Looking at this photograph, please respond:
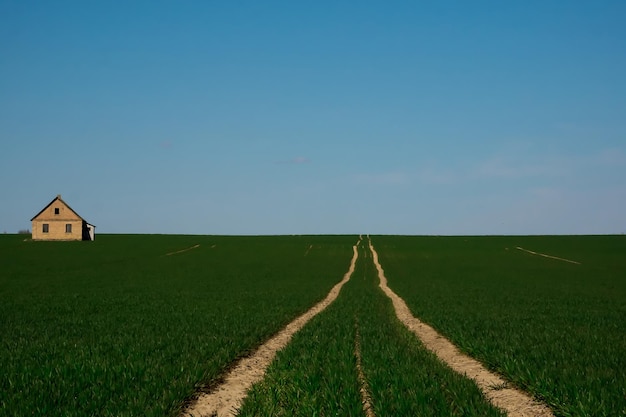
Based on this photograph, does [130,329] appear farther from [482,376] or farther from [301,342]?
[482,376]

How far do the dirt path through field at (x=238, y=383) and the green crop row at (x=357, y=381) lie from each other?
357mm

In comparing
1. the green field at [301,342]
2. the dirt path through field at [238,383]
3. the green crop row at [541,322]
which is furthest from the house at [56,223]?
the dirt path through field at [238,383]

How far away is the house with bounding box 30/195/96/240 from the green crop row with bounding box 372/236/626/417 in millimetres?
72913

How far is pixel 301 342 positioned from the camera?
15594 millimetres

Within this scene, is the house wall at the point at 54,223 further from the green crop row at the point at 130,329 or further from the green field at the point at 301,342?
the green field at the point at 301,342

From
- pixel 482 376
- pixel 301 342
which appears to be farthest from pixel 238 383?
pixel 482 376

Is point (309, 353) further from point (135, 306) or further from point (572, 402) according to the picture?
point (135, 306)

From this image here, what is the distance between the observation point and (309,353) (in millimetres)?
13906

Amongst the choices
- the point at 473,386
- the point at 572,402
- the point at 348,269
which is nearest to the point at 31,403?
the point at 473,386

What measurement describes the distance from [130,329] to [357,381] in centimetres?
1041

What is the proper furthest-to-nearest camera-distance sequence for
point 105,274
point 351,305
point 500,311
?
point 105,274, point 351,305, point 500,311

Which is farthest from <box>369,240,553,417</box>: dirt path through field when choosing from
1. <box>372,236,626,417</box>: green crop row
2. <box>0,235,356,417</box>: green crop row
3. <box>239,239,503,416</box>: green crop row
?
<box>0,235,356,417</box>: green crop row

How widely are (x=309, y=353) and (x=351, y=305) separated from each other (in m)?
12.3

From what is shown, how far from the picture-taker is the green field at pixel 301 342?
31.7 ft
